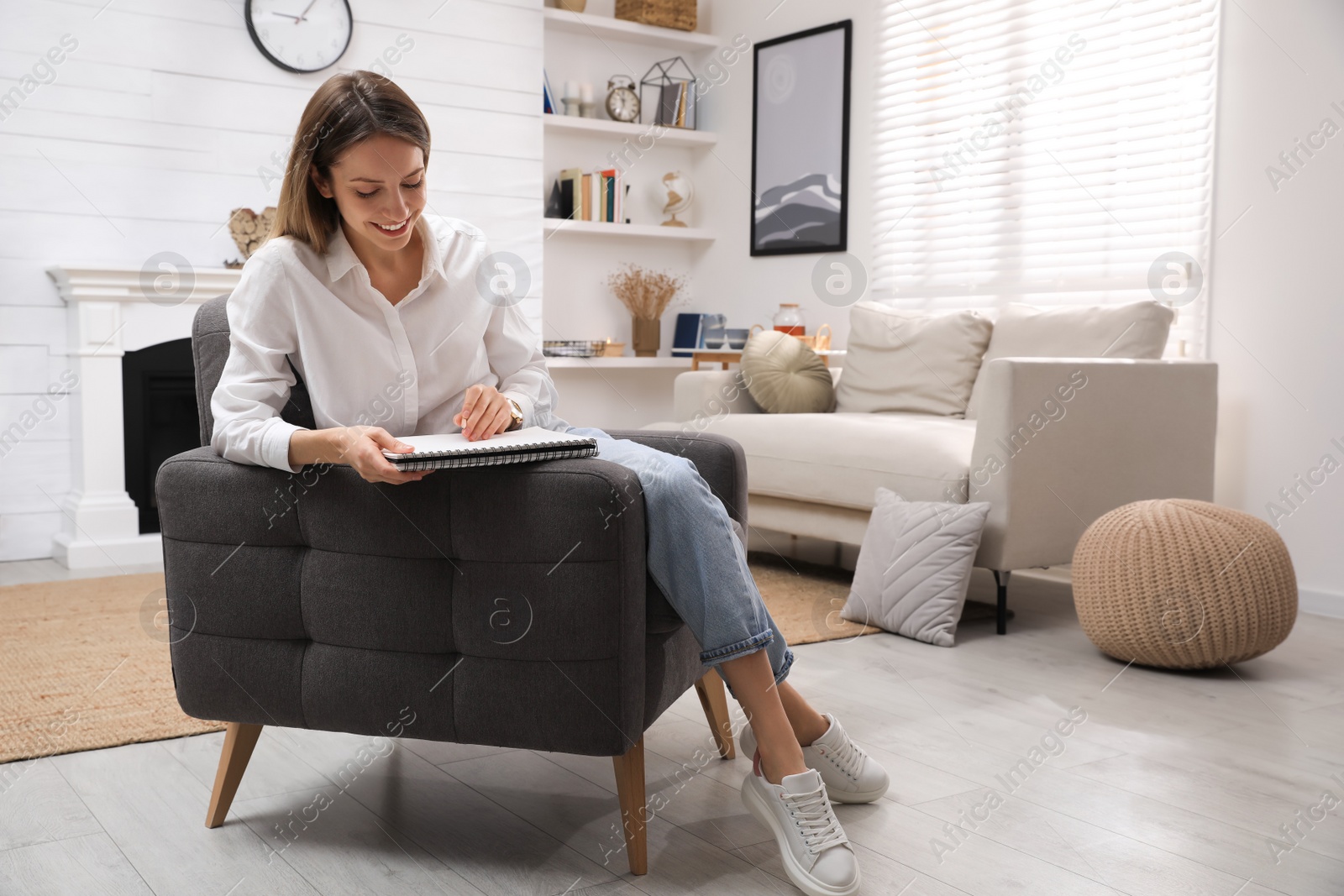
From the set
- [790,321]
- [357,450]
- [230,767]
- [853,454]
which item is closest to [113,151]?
[790,321]

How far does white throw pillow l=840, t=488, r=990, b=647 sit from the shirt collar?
1.55 m

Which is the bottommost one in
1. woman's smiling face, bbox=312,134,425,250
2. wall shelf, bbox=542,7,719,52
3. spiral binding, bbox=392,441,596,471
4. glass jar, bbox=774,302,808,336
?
spiral binding, bbox=392,441,596,471

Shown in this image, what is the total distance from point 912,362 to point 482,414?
2.37 m

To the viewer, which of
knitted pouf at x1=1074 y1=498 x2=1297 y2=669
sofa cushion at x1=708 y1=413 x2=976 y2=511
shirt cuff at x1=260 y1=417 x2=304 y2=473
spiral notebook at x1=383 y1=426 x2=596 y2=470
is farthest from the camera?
sofa cushion at x1=708 y1=413 x2=976 y2=511

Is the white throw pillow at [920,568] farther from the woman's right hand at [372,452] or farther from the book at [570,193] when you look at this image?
the book at [570,193]

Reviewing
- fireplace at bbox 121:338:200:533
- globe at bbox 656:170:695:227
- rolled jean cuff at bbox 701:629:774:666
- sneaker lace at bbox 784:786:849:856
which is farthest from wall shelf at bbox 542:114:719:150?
sneaker lace at bbox 784:786:849:856

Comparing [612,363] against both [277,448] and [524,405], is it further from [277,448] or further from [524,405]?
[277,448]

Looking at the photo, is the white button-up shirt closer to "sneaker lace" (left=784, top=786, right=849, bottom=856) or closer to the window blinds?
"sneaker lace" (left=784, top=786, right=849, bottom=856)

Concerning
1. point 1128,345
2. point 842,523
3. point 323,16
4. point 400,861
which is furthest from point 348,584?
point 323,16

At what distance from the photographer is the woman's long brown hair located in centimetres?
150

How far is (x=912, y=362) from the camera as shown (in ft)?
12.0

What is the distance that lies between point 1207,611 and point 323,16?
11.5 feet

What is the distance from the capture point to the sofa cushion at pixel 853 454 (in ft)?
9.72

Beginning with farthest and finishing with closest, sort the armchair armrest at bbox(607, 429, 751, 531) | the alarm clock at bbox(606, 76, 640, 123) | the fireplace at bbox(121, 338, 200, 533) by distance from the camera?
1. the alarm clock at bbox(606, 76, 640, 123)
2. the fireplace at bbox(121, 338, 200, 533)
3. the armchair armrest at bbox(607, 429, 751, 531)
